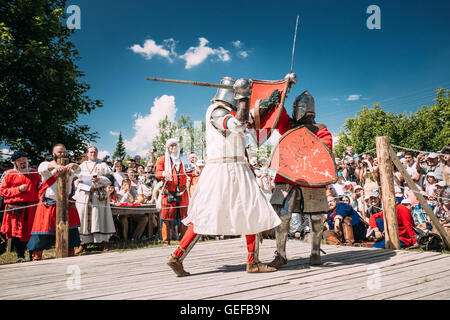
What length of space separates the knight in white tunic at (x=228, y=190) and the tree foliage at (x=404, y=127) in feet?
101

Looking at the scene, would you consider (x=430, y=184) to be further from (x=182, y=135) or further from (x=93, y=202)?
(x=182, y=135)

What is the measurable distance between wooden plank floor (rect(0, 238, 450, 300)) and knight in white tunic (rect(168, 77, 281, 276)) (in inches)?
13.3

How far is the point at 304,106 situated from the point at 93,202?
4.04 meters

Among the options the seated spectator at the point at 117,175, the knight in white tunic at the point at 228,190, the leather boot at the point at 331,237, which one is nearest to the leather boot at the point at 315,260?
the knight in white tunic at the point at 228,190

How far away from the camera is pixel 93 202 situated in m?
5.65

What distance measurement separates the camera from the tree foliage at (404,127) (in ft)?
101

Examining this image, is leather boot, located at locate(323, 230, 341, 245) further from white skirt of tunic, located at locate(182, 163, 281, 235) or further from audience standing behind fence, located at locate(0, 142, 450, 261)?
white skirt of tunic, located at locate(182, 163, 281, 235)

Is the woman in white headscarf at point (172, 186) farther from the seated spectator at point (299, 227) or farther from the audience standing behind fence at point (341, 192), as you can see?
the seated spectator at point (299, 227)

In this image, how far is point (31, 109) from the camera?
36.1 ft

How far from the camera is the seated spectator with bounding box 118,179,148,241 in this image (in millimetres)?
6961

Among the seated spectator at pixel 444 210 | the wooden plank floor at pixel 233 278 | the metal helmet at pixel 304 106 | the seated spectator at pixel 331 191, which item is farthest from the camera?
the seated spectator at pixel 331 191

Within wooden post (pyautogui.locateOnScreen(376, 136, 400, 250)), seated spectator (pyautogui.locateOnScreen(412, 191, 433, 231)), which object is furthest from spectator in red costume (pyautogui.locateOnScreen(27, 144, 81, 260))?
seated spectator (pyautogui.locateOnScreen(412, 191, 433, 231))
